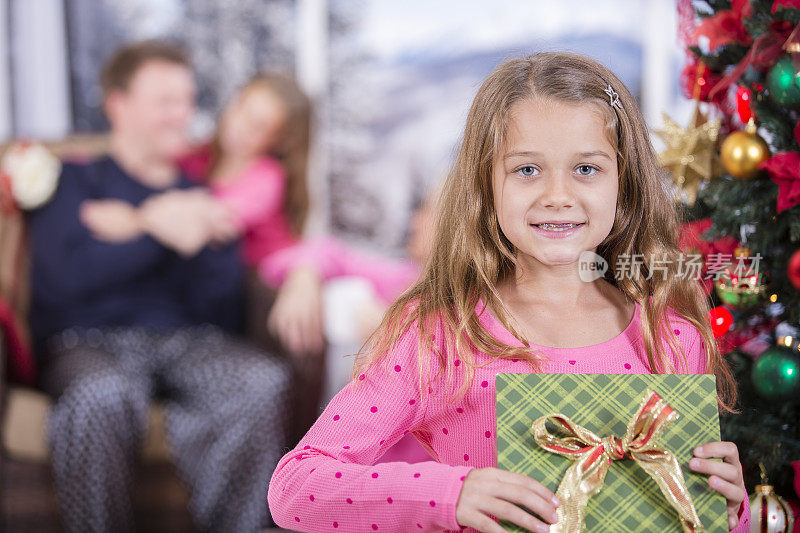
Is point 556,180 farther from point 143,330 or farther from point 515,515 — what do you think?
point 143,330

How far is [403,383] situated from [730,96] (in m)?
0.86

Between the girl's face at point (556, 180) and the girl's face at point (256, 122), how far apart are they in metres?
2.12

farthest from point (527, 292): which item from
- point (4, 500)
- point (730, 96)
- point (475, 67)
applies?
point (475, 67)

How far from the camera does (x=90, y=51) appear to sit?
3.27m

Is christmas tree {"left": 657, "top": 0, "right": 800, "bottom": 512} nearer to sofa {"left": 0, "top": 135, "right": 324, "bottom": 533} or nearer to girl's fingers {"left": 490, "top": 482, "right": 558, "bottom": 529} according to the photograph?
girl's fingers {"left": 490, "top": 482, "right": 558, "bottom": 529}

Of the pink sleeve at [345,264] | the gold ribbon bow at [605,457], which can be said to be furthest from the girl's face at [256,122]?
the gold ribbon bow at [605,457]

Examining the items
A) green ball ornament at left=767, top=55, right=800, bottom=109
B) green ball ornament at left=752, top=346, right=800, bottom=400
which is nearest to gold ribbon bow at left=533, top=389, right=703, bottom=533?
green ball ornament at left=752, top=346, right=800, bottom=400

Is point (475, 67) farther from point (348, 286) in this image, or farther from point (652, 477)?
point (652, 477)

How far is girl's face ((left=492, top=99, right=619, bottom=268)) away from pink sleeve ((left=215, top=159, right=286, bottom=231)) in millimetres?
2080

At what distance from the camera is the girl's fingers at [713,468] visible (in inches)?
36.3

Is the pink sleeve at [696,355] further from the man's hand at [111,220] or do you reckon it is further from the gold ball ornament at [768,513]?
the man's hand at [111,220]

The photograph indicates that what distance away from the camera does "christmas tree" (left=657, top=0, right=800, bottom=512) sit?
4.28ft

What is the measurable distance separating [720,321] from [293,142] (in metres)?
1.99

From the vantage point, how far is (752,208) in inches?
53.0
